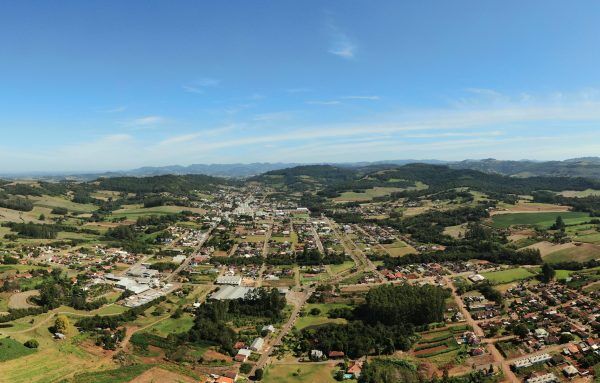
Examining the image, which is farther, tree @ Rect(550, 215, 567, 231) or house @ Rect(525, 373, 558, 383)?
tree @ Rect(550, 215, 567, 231)

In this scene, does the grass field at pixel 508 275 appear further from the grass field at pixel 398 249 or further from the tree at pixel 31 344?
the tree at pixel 31 344

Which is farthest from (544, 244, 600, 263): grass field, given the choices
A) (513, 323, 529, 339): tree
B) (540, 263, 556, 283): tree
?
(513, 323, 529, 339): tree

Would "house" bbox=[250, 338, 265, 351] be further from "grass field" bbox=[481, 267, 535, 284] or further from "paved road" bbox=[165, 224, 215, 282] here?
"grass field" bbox=[481, 267, 535, 284]

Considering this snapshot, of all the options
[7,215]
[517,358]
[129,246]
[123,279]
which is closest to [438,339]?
[517,358]

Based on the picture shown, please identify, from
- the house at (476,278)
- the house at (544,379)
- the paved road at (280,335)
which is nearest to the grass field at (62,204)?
the paved road at (280,335)

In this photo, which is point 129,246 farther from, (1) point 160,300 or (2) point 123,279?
(1) point 160,300

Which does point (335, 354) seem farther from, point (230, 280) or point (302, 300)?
point (230, 280)
